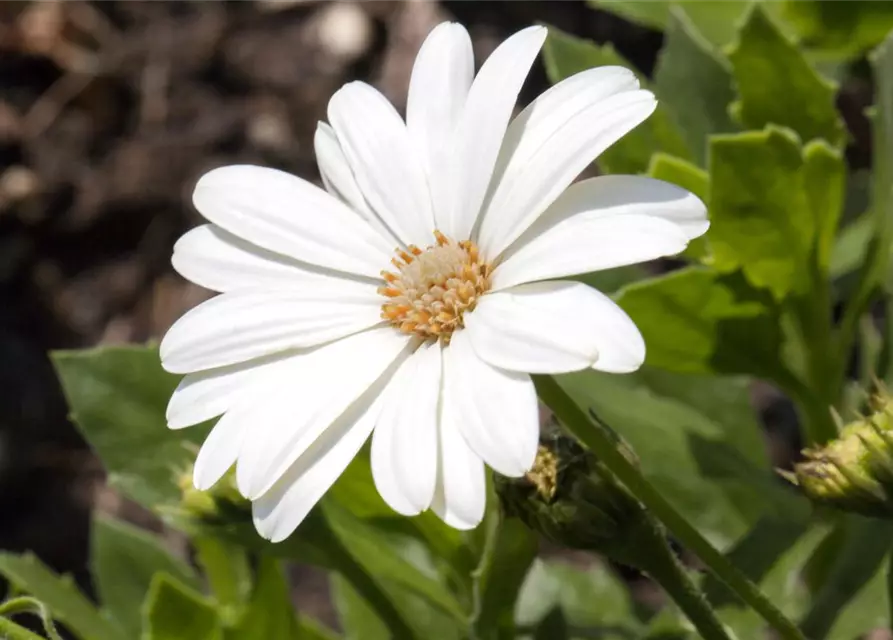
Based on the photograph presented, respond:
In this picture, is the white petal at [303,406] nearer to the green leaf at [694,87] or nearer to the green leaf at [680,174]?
the green leaf at [680,174]

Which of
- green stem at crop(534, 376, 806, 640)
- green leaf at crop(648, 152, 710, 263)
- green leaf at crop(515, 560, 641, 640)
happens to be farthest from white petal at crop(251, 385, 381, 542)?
green leaf at crop(515, 560, 641, 640)

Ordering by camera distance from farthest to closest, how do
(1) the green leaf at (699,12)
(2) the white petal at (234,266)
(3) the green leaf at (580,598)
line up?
(3) the green leaf at (580,598) → (1) the green leaf at (699,12) → (2) the white petal at (234,266)

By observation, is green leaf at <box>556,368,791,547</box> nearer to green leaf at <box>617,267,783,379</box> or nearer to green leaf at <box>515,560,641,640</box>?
green leaf at <box>617,267,783,379</box>

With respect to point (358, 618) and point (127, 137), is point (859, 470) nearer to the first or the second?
point (358, 618)

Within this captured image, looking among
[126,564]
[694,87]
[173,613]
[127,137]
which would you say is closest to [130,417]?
[173,613]

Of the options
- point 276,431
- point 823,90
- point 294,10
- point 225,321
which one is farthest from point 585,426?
point 294,10

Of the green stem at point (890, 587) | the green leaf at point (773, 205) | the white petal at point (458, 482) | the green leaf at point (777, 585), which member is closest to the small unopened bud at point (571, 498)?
the white petal at point (458, 482)
